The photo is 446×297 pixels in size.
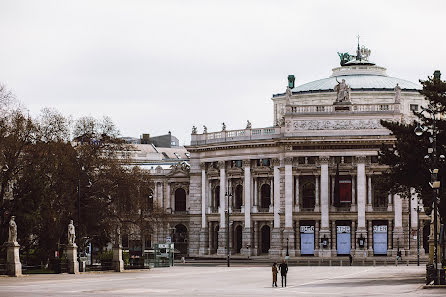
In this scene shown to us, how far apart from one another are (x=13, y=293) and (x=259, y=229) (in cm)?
7963

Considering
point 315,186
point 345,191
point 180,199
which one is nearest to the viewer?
point 345,191

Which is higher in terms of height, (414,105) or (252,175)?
(414,105)

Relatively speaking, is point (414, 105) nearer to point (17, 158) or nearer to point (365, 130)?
point (365, 130)

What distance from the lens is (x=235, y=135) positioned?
142250mm

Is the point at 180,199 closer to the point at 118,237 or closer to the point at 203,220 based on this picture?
the point at 203,220

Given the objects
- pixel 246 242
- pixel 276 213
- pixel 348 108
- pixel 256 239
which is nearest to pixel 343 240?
pixel 276 213

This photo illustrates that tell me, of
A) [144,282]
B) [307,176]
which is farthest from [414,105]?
[144,282]

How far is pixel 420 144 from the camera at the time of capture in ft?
253

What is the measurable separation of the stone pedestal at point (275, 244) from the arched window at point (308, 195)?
468 centimetres

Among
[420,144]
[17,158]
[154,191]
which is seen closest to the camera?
[420,144]

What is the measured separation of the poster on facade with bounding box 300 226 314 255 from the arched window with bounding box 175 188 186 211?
2486cm

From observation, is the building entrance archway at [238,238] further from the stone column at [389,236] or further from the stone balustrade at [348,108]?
the stone column at [389,236]

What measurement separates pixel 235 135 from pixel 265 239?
13785 mm

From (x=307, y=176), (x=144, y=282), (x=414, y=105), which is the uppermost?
(x=414, y=105)
